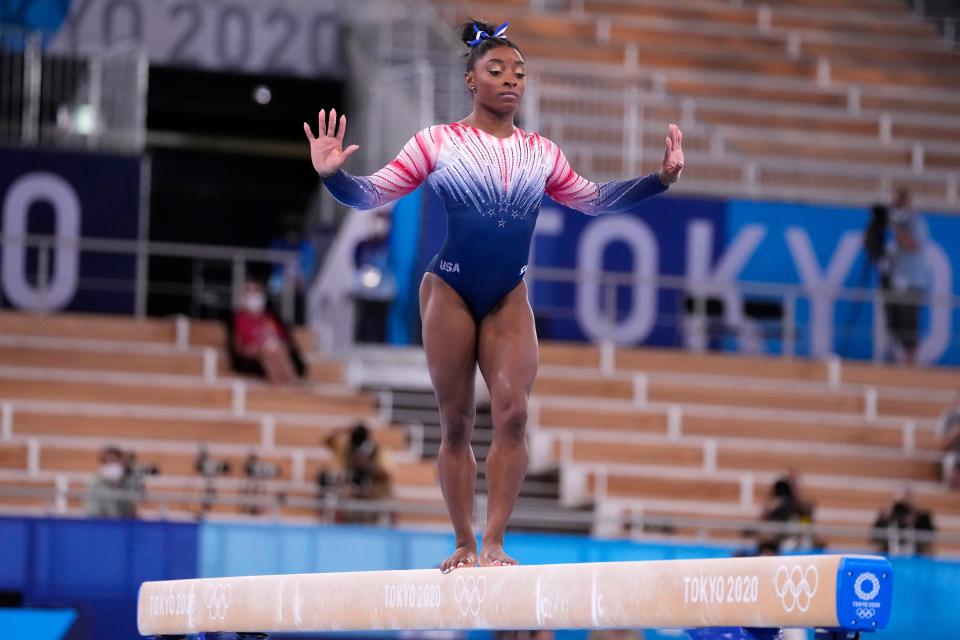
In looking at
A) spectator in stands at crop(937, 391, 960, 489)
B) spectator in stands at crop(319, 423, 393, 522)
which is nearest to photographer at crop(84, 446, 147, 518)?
spectator in stands at crop(319, 423, 393, 522)

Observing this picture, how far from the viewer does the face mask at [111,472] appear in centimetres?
1182

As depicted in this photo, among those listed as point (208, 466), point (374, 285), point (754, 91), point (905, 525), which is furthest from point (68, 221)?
point (905, 525)

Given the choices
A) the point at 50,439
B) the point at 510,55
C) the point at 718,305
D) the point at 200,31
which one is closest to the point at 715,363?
the point at 718,305

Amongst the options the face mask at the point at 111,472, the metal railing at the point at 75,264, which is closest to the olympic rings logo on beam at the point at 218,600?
the face mask at the point at 111,472

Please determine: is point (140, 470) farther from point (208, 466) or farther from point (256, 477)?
point (256, 477)

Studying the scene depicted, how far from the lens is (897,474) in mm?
14922

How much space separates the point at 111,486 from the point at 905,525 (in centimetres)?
568

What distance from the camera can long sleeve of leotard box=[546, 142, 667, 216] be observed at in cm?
595

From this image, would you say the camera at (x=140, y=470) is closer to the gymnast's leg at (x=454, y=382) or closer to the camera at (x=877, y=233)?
the gymnast's leg at (x=454, y=382)

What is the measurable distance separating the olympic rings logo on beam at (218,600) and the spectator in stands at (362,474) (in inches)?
242

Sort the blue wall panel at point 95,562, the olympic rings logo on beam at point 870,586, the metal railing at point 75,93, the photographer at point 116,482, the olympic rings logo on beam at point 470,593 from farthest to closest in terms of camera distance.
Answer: the metal railing at point 75,93 < the photographer at point 116,482 < the blue wall panel at point 95,562 < the olympic rings logo on beam at point 470,593 < the olympic rings logo on beam at point 870,586

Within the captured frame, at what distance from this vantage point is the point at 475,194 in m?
5.67

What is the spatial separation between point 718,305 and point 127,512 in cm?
708

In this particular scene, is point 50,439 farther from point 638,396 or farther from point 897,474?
point 897,474
